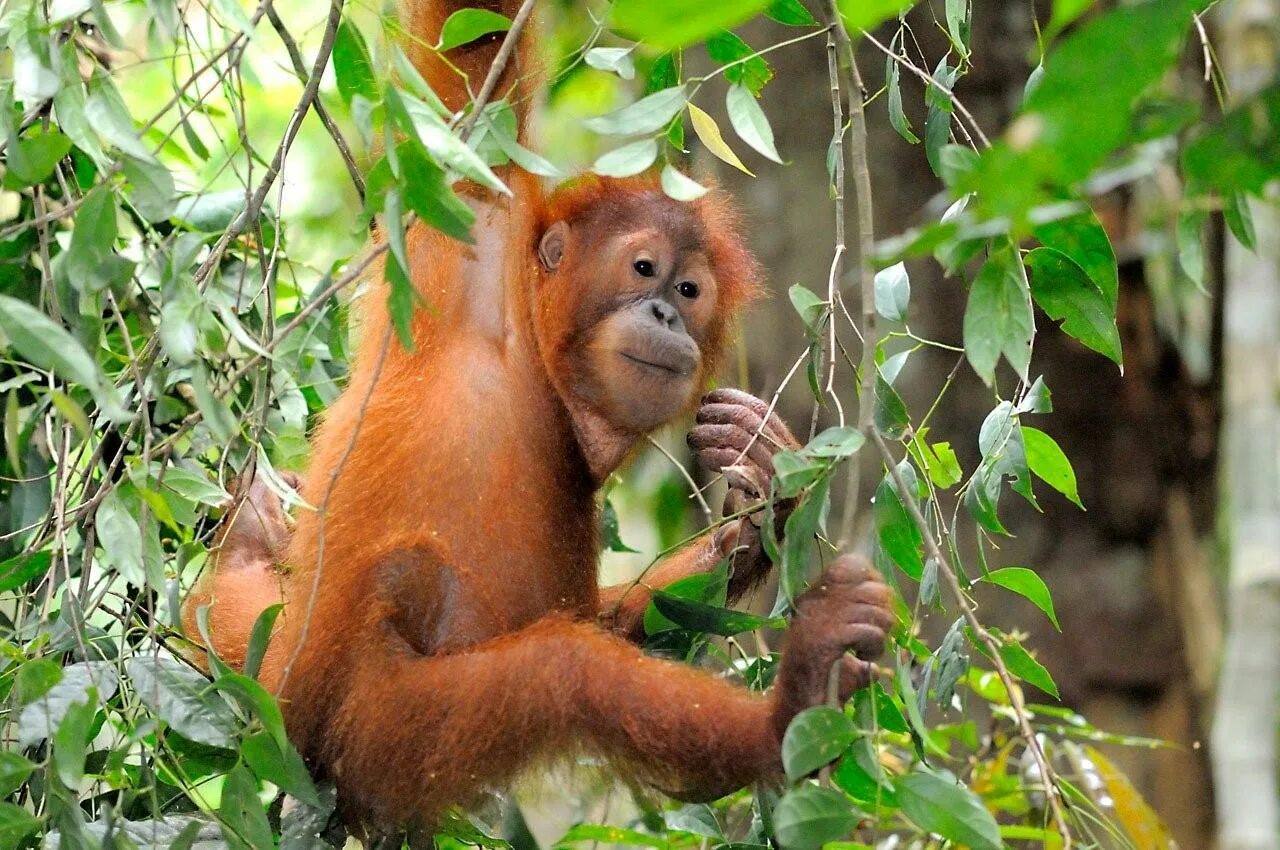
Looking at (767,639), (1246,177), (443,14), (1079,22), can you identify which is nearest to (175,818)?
(443,14)

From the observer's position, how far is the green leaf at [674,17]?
2.62 ft

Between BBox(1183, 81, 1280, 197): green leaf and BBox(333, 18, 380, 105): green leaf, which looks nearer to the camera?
BBox(1183, 81, 1280, 197): green leaf

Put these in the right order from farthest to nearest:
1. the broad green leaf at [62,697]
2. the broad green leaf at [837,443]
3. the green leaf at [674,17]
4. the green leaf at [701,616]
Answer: the green leaf at [701,616], the broad green leaf at [62,697], the broad green leaf at [837,443], the green leaf at [674,17]

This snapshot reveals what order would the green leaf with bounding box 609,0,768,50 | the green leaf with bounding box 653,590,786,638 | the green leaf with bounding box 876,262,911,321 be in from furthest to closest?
1. the green leaf with bounding box 653,590,786,638
2. the green leaf with bounding box 876,262,911,321
3. the green leaf with bounding box 609,0,768,50

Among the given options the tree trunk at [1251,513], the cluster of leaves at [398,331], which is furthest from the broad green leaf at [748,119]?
the tree trunk at [1251,513]

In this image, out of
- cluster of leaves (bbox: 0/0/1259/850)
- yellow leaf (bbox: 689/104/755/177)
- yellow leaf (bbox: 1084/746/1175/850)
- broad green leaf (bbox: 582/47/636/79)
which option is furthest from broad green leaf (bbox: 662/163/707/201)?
yellow leaf (bbox: 1084/746/1175/850)

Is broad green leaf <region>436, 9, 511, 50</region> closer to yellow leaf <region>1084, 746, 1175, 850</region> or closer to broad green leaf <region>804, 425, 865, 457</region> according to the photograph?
broad green leaf <region>804, 425, 865, 457</region>

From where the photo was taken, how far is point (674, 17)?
32.2 inches

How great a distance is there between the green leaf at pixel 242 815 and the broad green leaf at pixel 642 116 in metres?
1.01

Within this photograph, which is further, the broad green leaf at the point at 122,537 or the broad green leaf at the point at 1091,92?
the broad green leaf at the point at 122,537

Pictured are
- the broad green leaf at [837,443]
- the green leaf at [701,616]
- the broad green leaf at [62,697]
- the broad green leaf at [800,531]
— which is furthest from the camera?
the green leaf at [701,616]

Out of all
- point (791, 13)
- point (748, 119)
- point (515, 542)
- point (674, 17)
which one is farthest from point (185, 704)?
point (674, 17)

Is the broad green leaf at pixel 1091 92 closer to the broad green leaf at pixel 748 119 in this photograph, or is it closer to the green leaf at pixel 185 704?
the broad green leaf at pixel 748 119

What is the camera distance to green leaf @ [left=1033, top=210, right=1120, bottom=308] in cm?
198
